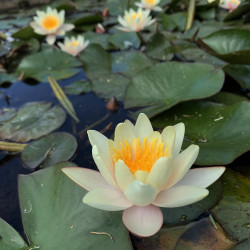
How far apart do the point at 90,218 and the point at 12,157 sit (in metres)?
0.73

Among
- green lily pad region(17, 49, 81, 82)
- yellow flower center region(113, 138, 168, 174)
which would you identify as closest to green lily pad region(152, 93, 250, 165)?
yellow flower center region(113, 138, 168, 174)

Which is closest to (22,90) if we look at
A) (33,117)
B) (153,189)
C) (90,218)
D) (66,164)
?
(33,117)

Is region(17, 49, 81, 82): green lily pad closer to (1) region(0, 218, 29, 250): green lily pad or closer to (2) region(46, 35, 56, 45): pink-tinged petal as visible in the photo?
(2) region(46, 35, 56, 45): pink-tinged petal

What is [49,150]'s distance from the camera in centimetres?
143

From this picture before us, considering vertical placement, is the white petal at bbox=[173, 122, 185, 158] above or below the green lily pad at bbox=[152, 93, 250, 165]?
above

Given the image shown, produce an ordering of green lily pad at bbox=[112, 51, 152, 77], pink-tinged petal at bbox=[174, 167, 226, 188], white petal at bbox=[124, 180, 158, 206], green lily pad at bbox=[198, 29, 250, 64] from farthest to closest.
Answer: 1. green lily pad at bbox=[112, 51, 152, 77]
2. green lily pad at bbox=[198, 29, 250, 64]
3. pink-tinged petal at bbox=[174, 167, 226, 188]
4. white petal at bbox=[124, 180, 158, 206]

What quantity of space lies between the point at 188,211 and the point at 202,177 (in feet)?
0.58

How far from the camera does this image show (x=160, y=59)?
2.27 meters

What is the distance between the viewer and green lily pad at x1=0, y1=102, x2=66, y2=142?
160 cm

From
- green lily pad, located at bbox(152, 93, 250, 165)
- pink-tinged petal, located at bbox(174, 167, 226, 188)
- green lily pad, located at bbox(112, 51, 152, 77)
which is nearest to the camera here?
pink-tinged petal, located at bbox(174, 167, 226, 188)

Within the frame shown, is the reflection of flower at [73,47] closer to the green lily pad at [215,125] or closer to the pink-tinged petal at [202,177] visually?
the green lily pad at [215,125]

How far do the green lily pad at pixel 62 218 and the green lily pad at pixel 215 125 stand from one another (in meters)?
0.47

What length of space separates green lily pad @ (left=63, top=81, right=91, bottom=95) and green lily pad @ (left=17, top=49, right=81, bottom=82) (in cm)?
23

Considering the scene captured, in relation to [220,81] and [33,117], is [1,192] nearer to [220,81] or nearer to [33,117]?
[33,117]
